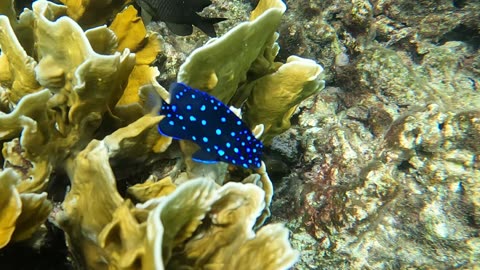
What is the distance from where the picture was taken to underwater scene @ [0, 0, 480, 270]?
1.67 m

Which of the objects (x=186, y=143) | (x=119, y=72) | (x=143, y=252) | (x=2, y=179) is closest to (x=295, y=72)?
(x=186, y=143)

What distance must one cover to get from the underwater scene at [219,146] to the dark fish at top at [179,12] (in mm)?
12

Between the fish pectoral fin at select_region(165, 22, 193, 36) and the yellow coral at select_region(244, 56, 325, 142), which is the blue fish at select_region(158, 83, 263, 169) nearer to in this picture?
the yellow coral at select_region(244, 56, 325, 142)

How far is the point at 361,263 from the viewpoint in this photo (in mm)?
3068

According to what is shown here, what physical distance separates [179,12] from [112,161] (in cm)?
135

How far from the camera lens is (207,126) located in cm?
170

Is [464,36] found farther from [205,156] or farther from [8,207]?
[8,207]

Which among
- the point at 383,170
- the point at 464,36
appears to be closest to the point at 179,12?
the point at 383,170

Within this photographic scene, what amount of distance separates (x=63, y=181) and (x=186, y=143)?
751mm

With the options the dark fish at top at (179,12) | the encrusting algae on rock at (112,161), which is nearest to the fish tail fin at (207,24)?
the dark fish at top at (179,12)

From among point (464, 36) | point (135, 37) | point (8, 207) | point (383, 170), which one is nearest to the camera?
point (8, 207)

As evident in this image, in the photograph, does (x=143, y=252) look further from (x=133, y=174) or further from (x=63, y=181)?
(x=63, y=181)

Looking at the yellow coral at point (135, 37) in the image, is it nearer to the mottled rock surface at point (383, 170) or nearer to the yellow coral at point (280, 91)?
the yellow coral at point (280, 91)

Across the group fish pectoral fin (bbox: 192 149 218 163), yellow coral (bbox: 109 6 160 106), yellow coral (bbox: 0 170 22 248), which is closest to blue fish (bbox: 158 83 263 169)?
fish pectoral fin (bbox: 192 149 218 163)
